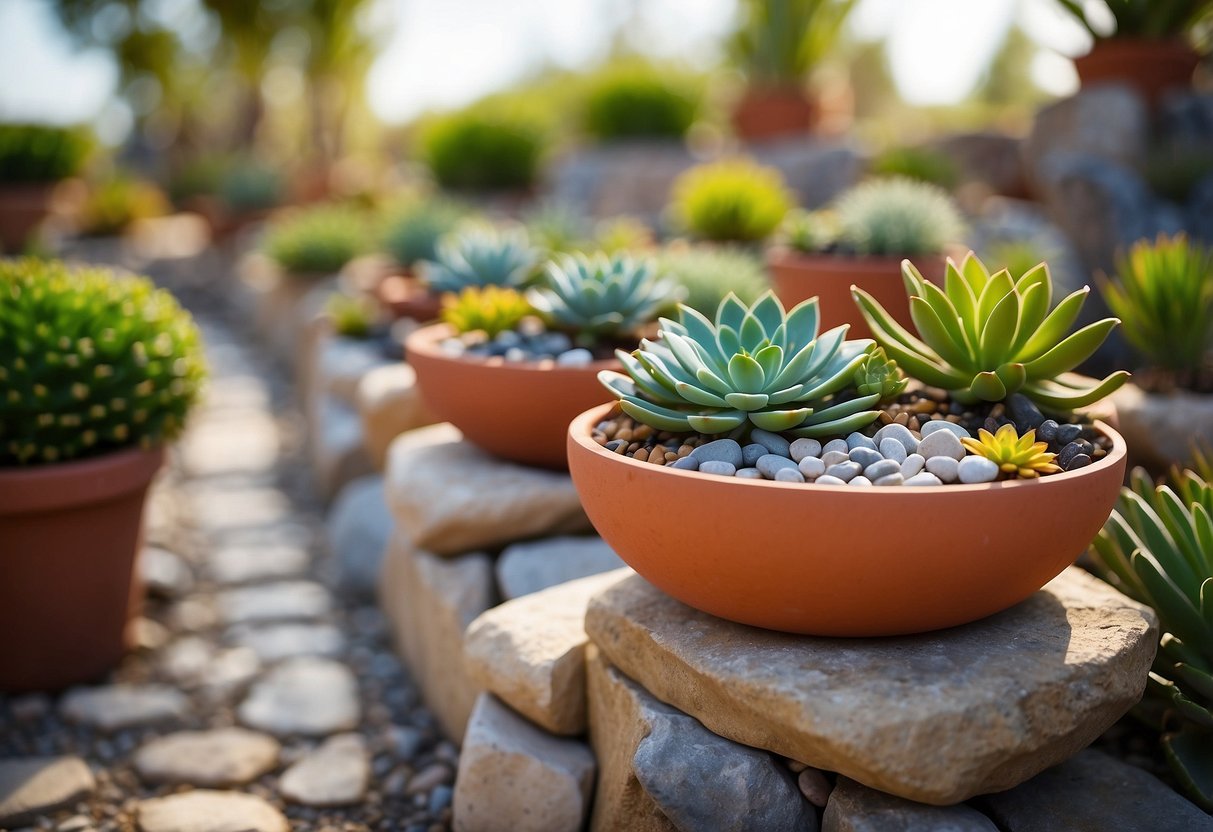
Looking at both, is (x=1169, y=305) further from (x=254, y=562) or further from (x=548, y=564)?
(x=254, y=562)

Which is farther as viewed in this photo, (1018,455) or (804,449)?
(804,449)

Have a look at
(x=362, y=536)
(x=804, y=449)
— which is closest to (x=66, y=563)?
(x=362, y=536)

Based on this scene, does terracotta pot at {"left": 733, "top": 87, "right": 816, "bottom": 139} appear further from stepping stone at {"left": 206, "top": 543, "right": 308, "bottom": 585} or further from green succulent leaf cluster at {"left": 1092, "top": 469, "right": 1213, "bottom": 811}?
green succulent leaf cluster at {"left": 1092, "top": 469, "right": 1213, "bottom": 811}

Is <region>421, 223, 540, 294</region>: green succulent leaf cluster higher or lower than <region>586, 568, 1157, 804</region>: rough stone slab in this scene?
higher

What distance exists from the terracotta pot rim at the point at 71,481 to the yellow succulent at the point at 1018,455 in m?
2.17

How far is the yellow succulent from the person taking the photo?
5.38ft

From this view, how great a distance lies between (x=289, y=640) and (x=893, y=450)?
6.72ft

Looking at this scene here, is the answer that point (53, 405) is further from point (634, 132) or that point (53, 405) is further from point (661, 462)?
point (634, 132)

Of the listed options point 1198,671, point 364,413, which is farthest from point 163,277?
point 1198,671

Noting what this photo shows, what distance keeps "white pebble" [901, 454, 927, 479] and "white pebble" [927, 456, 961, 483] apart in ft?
0.07

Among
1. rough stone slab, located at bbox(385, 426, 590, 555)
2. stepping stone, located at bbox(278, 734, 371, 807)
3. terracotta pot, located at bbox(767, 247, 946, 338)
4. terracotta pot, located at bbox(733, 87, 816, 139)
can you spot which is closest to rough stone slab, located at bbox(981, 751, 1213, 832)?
rough stone slab, located at bbox(385, 426, 590, 555)

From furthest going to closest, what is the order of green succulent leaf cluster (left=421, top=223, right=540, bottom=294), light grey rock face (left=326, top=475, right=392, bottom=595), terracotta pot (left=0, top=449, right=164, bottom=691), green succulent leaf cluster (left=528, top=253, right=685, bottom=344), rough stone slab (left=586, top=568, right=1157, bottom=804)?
green succulent leaf cluster (left=421, top=223, right=540, bottom=294), light grey rock face (left=326, top=475, right=392, bottom=595), green succulent leaf cluster (left=528, top=253, right=685, bottom=344), terracotta pot (left=0, top=449, right=164, bottom=691), rough stone slab (left=586, top=568, right=1157, bottom=804)

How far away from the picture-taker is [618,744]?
1935 millimetres

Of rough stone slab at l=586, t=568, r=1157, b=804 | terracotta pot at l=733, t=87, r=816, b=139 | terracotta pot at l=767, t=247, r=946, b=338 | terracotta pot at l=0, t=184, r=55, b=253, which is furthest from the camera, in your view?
terracotta pot at l=0, t=184, r=55, b=253
